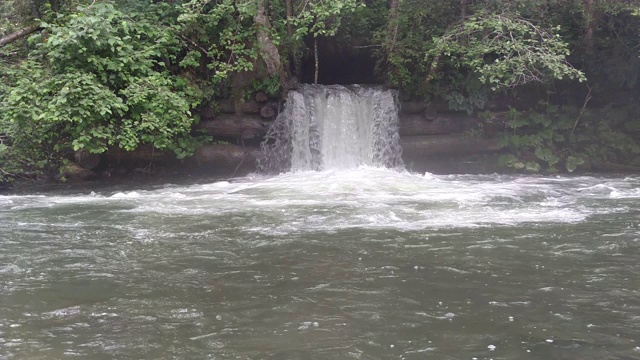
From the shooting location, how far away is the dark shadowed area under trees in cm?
1436

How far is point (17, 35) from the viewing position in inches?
610

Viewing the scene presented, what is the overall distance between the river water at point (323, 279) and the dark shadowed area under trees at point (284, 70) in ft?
9.20

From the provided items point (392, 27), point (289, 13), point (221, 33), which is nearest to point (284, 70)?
point (289, 13)

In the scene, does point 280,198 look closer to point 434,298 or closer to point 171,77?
point 171,77

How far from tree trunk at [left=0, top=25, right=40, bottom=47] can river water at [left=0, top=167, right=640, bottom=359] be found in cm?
452

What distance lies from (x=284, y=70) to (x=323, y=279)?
422 inches

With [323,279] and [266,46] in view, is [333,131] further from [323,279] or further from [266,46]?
[323,279]

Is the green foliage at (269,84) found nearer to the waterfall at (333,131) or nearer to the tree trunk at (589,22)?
the waterfall at (333,131)

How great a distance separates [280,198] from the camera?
13047 millimetres

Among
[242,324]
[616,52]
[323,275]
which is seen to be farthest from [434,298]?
[616,52]

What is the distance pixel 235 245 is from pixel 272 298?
7.80 ft

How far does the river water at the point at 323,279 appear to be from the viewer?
5531 millimetres

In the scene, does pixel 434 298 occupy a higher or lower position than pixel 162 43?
lower

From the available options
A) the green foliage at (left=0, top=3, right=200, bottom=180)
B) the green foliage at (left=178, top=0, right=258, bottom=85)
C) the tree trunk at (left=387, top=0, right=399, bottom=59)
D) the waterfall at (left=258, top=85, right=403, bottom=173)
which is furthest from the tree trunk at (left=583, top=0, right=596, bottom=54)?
the green foliage at (left=0, top=3, right=200, bottom=180)
